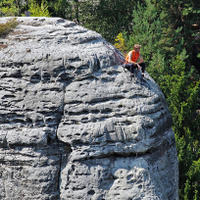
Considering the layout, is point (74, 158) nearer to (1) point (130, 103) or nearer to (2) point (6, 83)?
(1) point (130, 103)

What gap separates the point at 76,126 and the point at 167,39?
1308 cm

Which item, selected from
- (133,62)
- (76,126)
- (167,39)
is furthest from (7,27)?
(167,39)

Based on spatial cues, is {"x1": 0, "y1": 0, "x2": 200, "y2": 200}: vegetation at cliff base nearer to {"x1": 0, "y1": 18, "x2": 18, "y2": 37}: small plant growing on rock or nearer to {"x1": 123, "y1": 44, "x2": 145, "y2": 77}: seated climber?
{"x1": 0, "y1": 18, "x2": 18, "y2": 37}: small plant growing on rock

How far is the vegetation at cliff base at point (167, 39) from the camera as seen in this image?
13.6 m

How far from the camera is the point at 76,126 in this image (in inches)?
296

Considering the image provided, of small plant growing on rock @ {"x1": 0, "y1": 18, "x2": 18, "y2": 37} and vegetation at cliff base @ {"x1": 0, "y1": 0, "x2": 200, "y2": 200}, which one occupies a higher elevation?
small plant growing on rock @ {"x1": 0, "y1": 18, "x2": 18, "y2": 37}

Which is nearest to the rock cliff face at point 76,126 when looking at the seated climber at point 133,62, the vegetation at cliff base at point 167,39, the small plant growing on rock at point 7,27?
the seated climber at point 133,62

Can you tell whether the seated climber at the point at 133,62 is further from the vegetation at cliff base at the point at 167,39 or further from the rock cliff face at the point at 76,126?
the vegetation at cliff base at the point at 167,39

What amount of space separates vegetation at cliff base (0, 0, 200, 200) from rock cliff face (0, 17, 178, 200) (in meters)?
5.12

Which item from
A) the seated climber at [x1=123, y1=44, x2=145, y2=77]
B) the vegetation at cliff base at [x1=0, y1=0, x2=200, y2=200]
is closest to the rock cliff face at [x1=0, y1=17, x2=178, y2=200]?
the seated climber at [x1=123, y1=44, x2=145, y2=77]

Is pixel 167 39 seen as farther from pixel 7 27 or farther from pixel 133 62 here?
pixel 7 27

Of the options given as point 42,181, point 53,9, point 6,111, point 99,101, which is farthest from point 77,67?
point 53,9

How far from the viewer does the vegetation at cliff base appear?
1355 cm

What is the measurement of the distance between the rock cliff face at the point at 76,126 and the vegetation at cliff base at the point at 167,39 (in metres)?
5.12
